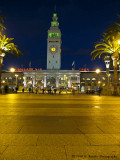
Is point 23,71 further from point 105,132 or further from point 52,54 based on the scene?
point 105,132

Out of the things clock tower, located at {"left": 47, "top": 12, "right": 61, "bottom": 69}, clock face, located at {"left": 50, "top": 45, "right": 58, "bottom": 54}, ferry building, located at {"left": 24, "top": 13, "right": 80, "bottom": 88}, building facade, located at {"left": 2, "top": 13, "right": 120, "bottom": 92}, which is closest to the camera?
building facade, located at {"left": 2, "top": 13, "right": 120, "bottom": 92}

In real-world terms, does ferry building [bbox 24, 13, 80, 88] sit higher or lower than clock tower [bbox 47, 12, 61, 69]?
lower

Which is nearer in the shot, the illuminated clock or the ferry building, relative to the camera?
the ferry building

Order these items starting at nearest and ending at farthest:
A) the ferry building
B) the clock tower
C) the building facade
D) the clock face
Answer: the building facade < the ferry building < the clock tower < the clock face

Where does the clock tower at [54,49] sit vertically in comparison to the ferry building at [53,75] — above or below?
above

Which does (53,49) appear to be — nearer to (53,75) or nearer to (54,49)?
(54,49)

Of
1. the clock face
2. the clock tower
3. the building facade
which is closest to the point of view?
the building facade

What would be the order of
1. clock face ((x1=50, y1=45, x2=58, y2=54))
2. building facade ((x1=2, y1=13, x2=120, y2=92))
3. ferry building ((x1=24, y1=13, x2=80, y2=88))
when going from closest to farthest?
building facade ((x1=2, y1=13, x2=120, y2=92))
ferry building ((x1=24, y1=13, x2=80, y2=88))
clock face ((x1=50, y1=45, x2=58, y2=54))

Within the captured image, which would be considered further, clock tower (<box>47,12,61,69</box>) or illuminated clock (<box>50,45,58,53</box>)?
illuminated clock (<box>50,45,58,53</box>)

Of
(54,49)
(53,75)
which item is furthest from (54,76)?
(54,49)

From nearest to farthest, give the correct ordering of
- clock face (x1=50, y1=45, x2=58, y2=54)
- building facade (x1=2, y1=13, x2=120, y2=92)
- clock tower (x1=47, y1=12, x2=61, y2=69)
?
building facade (x1=2, y1=13, x2=120, y2=92) → clock tower (x1=47, y1=12, x2=61, y2=69) → clock face (x1=50, y1=45, x2=58, y2=54)

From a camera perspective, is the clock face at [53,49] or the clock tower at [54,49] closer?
the clock tower at [54,49]

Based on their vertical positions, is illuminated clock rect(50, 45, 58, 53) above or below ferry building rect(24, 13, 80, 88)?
above

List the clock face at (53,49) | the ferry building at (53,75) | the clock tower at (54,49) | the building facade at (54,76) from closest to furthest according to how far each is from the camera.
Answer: the building facade at (54,76) < the ferry building at (53,75) < the clock tower at (54,49) < the clock face at (53,49)
